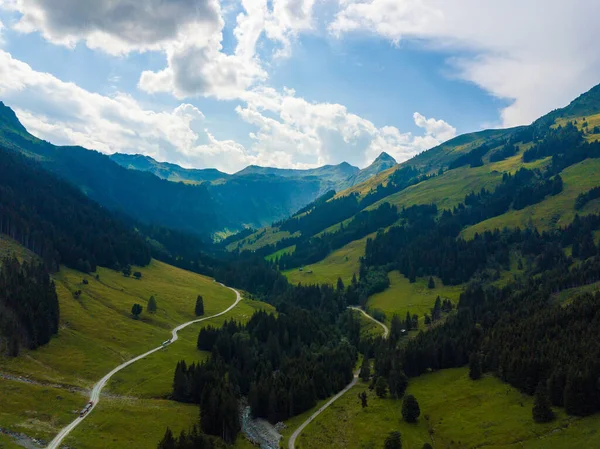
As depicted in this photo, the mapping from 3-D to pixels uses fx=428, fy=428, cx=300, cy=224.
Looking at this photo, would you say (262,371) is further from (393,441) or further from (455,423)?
(455,423)

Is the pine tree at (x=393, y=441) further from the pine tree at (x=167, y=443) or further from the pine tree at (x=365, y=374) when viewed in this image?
the pine tree at (x=365, y=374)

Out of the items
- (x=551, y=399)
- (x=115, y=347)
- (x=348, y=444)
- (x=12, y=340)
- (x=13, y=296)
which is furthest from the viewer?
(x=115, y=347)

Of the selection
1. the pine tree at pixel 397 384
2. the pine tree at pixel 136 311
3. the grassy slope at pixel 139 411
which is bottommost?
the grassy slope at pixel 139 411

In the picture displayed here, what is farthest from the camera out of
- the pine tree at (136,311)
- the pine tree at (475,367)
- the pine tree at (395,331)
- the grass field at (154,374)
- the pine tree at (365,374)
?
the pine tree at (136,311)

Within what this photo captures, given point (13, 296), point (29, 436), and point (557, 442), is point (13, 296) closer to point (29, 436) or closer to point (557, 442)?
point (29, 436)

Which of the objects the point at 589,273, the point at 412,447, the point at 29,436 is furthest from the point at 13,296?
the point at 589,273

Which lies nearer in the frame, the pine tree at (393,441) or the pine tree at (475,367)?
the pine tree at (393,441)

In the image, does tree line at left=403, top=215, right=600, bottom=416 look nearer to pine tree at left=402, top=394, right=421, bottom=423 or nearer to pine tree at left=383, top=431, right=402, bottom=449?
pine tree at left=402, top=394, right=421, bottom=423

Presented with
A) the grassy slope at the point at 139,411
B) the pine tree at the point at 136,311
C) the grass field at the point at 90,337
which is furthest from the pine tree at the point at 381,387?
the pine tree at the point at 136,311
